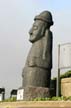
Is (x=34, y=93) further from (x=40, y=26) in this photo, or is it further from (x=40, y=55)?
(x=40, y=26)

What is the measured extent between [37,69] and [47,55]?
0.66m

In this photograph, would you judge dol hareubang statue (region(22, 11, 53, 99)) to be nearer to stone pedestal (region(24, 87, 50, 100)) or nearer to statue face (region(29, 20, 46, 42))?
statue face (region(29, 20, 46, 42))

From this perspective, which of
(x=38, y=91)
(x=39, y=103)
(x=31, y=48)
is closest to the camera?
(x=39, y=103)

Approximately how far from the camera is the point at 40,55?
13.3 m

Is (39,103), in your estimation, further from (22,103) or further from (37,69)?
(37,69)

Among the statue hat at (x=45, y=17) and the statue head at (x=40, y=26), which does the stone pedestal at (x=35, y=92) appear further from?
the statue hat at (x=45, y=17)

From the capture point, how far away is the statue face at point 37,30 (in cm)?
1365

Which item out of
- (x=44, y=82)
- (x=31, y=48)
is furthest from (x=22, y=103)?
(x=31, y=48)

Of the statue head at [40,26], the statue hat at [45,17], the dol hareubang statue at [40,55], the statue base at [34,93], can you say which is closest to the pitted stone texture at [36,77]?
the dol hareubang statue at [40,55]

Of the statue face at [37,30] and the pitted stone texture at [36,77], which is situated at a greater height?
the statue face at [37,30]

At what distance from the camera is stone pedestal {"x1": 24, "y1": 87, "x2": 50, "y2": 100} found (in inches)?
496

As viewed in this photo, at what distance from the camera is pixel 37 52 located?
1337cm

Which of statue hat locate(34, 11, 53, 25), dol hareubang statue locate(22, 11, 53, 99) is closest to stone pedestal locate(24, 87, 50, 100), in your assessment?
dol hareubang statue locate(22, 11, 53, 99)

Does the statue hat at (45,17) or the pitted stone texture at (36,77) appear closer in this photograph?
the pitted stone texture at (36,77)
